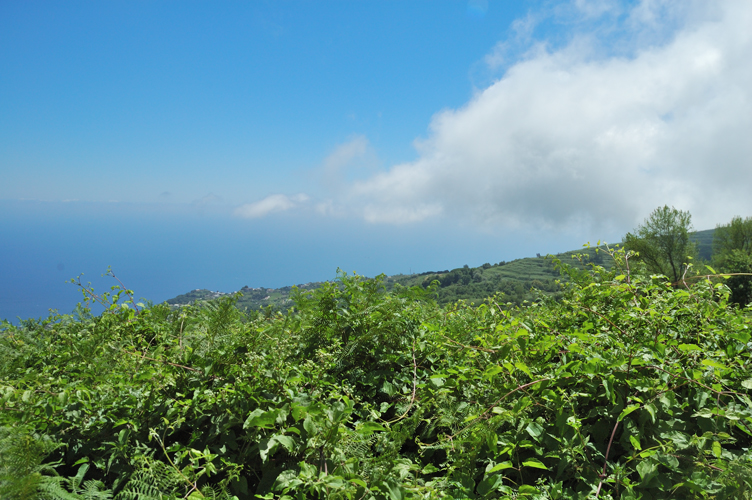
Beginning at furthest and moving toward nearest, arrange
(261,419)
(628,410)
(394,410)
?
(394,410)
(628,410)
(261,419)

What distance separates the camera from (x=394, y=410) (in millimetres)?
2158

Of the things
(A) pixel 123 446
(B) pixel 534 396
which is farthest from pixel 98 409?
(B) pixel 534 396

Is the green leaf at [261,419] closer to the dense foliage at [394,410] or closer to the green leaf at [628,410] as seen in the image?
the dense foliage at [394,410]

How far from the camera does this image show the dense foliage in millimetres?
1467

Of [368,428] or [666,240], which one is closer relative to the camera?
[368,428]

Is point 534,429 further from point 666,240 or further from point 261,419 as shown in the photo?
point 666,240

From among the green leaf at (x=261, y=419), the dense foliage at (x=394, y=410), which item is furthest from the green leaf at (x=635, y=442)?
the green leaf at (x=261, y=419)

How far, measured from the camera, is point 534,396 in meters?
1.88

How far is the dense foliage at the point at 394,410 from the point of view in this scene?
1.47 metres

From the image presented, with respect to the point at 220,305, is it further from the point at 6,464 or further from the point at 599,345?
the point at 599,345

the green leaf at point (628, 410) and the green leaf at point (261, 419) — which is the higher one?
the green leaf at point (261, 419)

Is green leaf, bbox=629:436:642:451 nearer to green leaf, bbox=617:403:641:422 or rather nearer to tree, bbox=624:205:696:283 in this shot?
Answer: green leaf, bbox=617:403:641:422

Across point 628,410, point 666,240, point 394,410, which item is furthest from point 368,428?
point 666,240

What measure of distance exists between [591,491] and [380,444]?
34.1 inches
